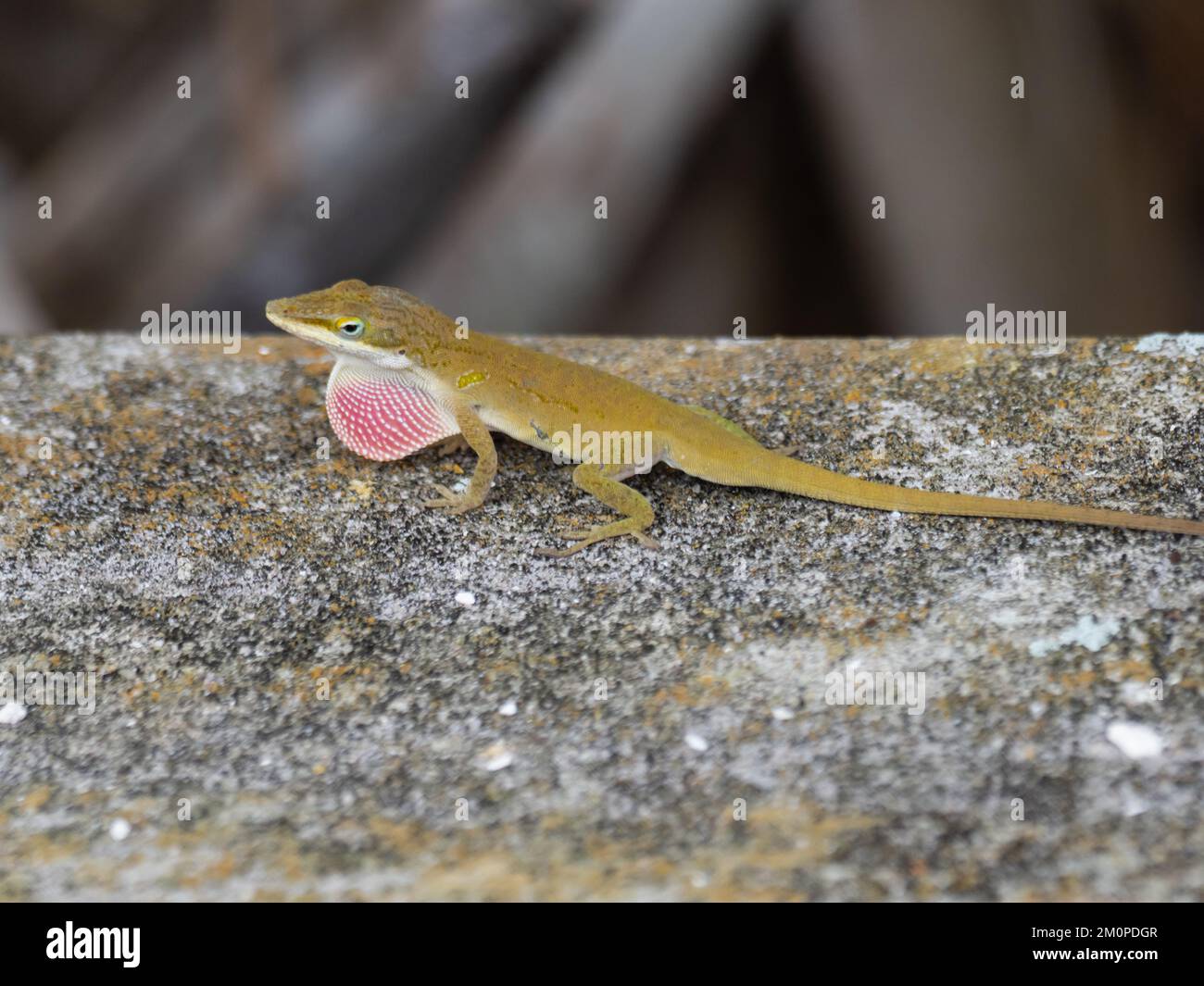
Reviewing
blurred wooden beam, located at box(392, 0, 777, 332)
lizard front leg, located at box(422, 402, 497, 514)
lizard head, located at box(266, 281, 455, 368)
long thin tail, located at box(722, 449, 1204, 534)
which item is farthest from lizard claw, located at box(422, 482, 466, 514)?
blurred wooden beam, located at box(392, 0, 777, 332)

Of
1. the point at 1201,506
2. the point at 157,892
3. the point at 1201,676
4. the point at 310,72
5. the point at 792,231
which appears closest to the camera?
the point at 157,892

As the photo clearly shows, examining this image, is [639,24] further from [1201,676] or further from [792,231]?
[1201,676]

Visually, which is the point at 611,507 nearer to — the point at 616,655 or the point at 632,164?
the point at 616,655

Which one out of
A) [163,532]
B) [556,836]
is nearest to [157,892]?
[556,836]

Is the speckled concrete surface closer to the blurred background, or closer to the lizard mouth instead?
the lizard mouth

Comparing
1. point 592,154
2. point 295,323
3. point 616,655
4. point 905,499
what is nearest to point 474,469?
point 295,323

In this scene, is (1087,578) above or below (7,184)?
below
